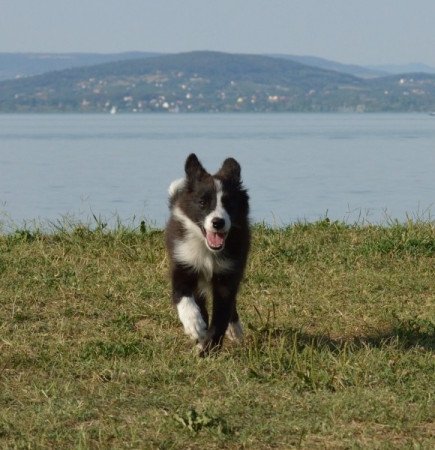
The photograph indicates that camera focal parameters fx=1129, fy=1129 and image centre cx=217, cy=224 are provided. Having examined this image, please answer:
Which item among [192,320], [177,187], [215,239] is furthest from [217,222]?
[177,187]

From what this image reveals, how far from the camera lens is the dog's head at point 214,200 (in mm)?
7661

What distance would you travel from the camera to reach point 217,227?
7586mm

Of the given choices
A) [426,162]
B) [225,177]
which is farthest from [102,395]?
[426,162]

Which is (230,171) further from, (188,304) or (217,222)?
(188,304)

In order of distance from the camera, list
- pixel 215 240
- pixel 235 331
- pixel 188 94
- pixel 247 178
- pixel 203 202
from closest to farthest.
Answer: pixel 215 240 → pixel 203 202 → pixel 235 331 → pixel 247 178 → pixel 188 94

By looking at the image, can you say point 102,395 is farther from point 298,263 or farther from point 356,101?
point 356,101

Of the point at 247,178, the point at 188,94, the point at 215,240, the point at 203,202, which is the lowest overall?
the point at 188,94

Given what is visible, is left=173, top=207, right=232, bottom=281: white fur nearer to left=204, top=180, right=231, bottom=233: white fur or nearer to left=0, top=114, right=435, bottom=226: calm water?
left=204, top=180, right=231, bottom=233: white fur

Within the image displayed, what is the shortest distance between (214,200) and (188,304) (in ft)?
2.43

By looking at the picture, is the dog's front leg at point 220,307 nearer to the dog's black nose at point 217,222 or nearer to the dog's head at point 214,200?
the dog's head at point 214,200

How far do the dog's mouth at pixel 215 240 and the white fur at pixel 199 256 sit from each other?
11 centimetres

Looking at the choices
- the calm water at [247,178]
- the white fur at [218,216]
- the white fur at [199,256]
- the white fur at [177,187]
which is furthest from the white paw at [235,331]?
the calm water at [247,178]

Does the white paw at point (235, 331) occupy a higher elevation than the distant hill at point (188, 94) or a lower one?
higher

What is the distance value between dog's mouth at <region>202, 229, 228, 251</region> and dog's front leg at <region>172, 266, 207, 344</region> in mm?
317
